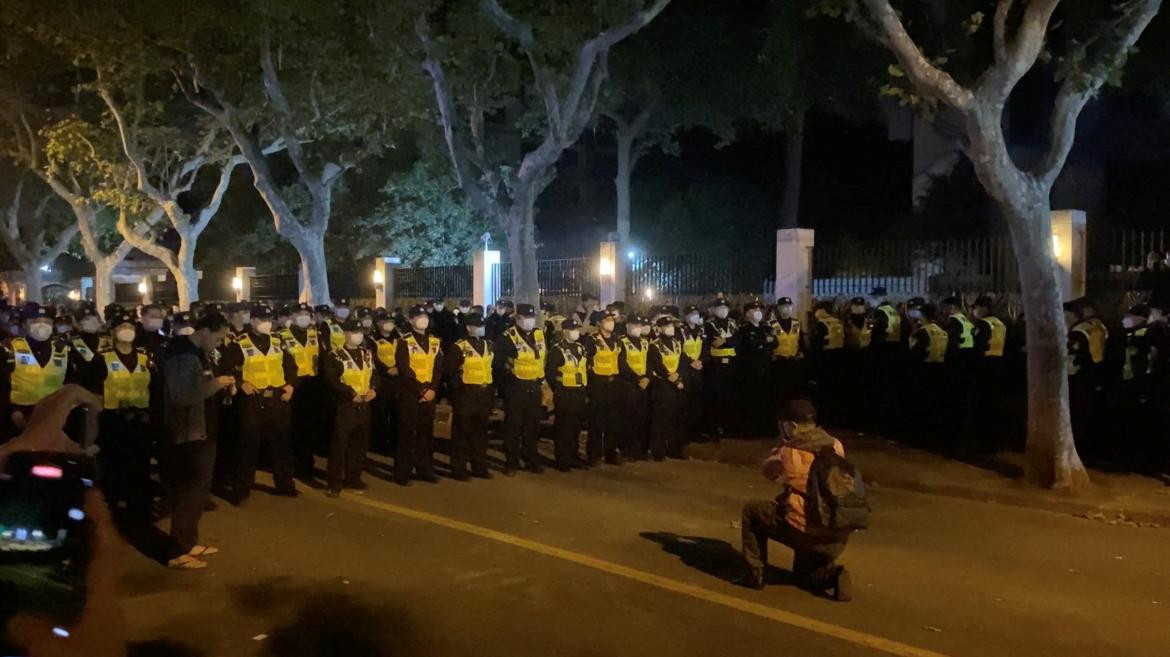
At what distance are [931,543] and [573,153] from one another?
34411mm

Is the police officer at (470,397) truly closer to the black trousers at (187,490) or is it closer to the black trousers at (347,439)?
the black trousers at (347,439)

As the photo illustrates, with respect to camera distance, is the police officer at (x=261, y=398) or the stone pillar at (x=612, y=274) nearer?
the police officer at (x=261, y=398)

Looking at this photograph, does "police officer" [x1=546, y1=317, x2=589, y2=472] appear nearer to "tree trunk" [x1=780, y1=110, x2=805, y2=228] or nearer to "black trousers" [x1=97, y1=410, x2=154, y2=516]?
"black trousers" [x1=97, y1=410, x2=154, y2=516]

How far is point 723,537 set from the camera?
927 centimetres

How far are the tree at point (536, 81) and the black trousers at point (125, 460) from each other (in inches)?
376

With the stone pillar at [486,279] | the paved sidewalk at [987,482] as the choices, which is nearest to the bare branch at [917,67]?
the paved sidewalk at [987,482]

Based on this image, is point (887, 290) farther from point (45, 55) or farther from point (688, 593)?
point (45, 55)

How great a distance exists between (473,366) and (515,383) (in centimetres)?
65

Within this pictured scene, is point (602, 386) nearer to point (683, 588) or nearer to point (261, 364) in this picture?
point (261, 364)

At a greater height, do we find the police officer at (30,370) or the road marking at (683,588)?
the police officer at (30,370)

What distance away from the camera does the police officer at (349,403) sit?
36.4 feet

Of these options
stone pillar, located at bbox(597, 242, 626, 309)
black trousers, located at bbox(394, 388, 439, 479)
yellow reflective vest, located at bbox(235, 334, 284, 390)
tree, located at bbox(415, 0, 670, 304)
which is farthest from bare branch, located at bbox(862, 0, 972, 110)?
stone pillar, located at bbox(597, 242, 626, 309)

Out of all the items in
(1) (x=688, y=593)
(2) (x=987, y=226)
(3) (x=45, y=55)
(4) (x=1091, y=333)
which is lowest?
(1) (x=688, y=593)

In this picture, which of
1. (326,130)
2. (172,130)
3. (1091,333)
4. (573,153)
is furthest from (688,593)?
(573,153)
